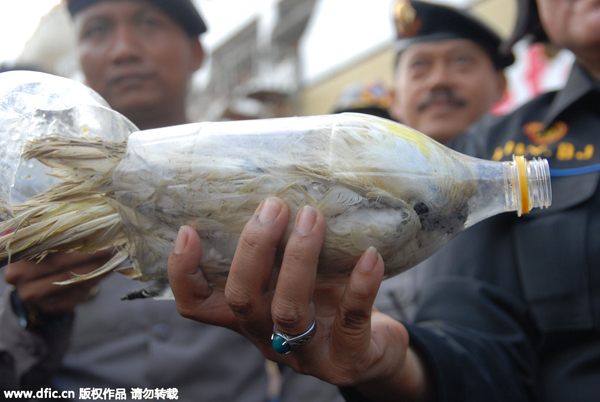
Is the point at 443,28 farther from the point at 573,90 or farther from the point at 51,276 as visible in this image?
the point at 51,276

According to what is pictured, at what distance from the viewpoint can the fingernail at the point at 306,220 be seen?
0.62 meters

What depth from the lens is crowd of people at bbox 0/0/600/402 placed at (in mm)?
691

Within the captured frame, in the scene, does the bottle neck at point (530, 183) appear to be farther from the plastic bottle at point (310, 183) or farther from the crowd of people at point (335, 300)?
the crowd of people at point (335, 300)

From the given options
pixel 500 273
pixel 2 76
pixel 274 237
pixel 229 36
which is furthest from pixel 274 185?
pixel 229 36

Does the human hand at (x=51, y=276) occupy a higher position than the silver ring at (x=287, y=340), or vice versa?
the silver ring at (x=287, y=340)

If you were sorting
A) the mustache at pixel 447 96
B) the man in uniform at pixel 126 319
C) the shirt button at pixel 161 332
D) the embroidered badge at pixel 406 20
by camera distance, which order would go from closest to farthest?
the man in uniform at pixel 126 319 < the shirt button at pixel 161 332 < the mustache at pixel 447 96 < the embroidered badge at pixel 406 20

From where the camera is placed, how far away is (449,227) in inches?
28.2

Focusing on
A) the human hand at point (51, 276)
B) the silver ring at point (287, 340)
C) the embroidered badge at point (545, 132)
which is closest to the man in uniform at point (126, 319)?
the human hand at point (51, 276)

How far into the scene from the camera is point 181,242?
670mm

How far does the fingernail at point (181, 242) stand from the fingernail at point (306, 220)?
0.18 meters

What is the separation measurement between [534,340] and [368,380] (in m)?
0.55

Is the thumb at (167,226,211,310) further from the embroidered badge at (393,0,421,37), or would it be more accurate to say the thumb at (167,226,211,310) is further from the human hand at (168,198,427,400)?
the embroidered badge at (393,0,421,37)

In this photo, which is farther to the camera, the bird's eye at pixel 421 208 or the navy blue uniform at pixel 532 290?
the navy blue uniform at pixel 532 290

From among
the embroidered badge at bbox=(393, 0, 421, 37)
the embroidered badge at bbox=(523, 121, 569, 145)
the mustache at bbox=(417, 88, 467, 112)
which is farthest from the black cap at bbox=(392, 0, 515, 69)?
the embroidered badge at bbox=(523, 121, 569, 145)
